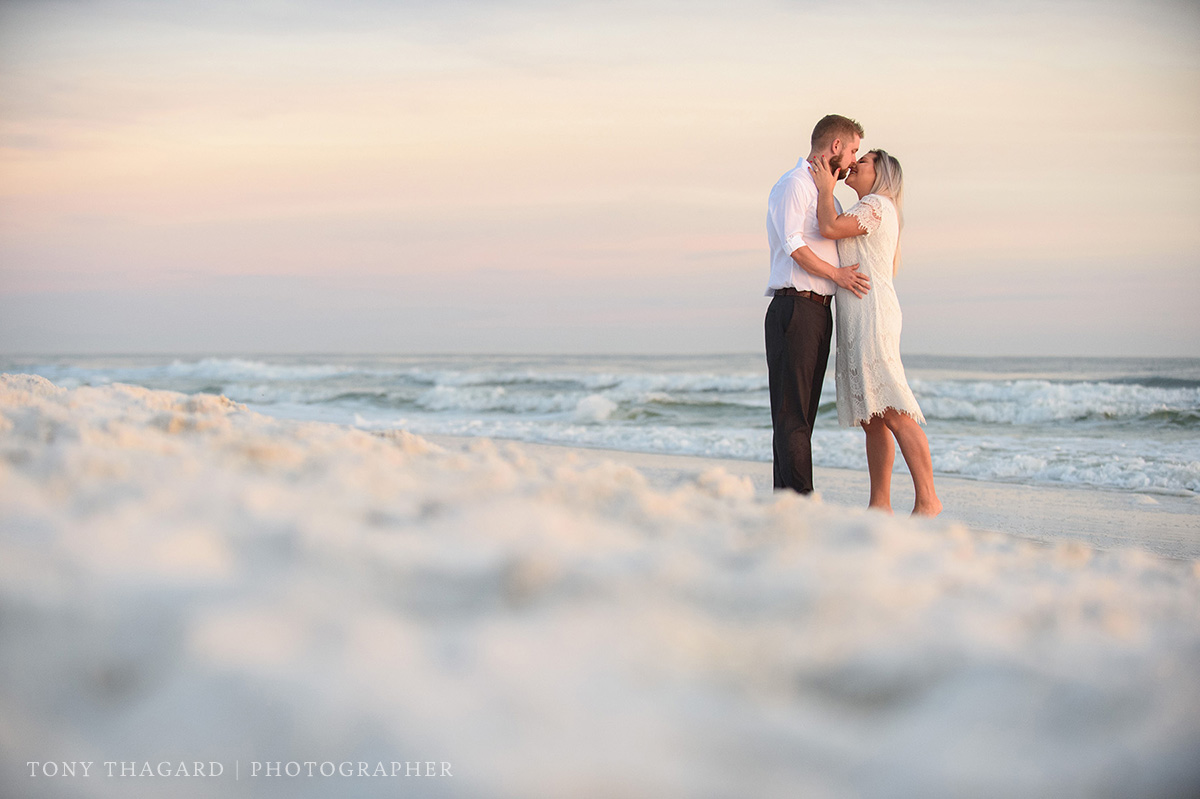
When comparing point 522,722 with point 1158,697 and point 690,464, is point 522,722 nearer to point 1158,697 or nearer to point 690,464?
point 1158,697

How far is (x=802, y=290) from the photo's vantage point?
4082mm

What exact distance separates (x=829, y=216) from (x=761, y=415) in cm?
986

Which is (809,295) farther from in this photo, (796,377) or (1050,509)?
(1050,509)

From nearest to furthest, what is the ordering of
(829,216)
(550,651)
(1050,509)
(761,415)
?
(550,651) < (829,216) < (1050,509) < (761,415)

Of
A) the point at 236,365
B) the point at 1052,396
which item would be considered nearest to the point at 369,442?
the point at 1052,396

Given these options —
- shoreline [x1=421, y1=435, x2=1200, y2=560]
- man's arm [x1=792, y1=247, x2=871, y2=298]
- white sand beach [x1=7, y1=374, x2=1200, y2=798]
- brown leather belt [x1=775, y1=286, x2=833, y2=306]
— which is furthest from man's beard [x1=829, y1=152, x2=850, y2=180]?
white sand beach [x1=7, y1=374, x2=1200, y2=798]

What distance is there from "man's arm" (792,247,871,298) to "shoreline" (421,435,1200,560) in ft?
3.40

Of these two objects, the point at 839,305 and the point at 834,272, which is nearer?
the point at 834,272

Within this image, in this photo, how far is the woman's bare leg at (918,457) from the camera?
4.05 metres

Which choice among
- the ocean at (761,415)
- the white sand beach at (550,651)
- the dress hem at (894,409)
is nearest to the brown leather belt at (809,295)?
the dress hem at (894,409)

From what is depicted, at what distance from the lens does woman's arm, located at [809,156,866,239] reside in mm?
3996

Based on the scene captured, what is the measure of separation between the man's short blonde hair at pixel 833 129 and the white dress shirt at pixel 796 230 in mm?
129

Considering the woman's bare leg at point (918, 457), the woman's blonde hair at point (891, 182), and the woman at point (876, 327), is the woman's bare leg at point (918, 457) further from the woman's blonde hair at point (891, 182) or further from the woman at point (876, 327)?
the woman's blonde hair at point (891, 182)

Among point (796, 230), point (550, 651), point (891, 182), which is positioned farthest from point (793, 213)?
point (550, 651)
